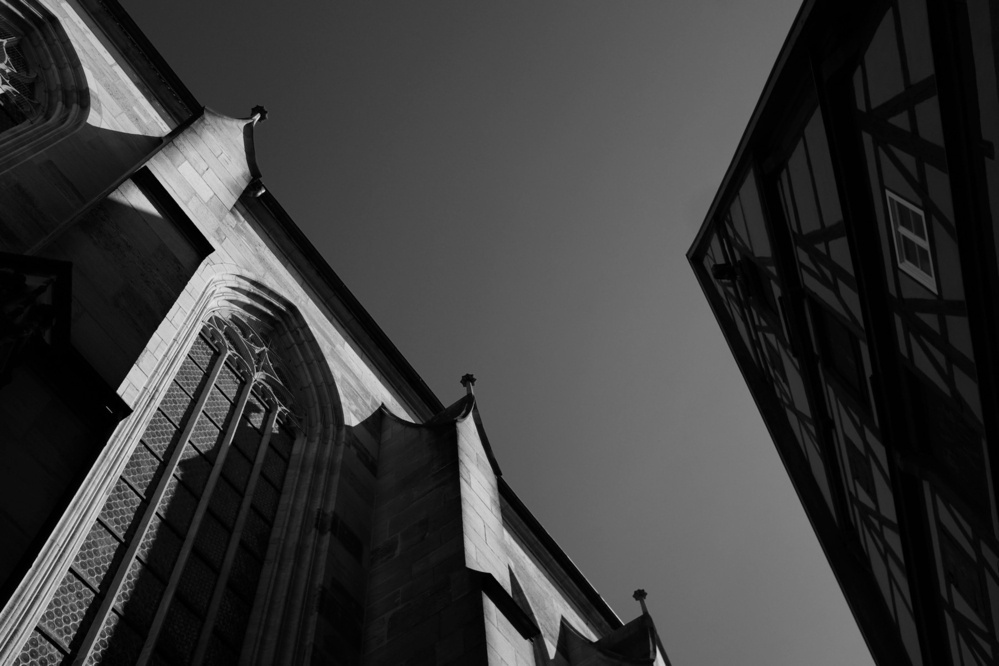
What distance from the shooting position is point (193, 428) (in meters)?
8.77

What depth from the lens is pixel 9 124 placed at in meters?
9.38

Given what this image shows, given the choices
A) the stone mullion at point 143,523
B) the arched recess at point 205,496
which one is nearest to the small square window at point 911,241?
the arched recess at point 205,496

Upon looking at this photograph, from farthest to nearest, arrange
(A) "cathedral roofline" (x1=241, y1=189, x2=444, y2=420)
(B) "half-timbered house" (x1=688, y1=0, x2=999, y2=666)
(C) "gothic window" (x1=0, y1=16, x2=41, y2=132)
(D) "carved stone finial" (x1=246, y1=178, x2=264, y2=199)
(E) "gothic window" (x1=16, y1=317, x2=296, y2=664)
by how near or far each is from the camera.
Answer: (A) "cathedral roofline" (x1=241, y1=189, x2=444, y2=420) → (D) "carved stone finial" (x1=246, y1=178, x2=264, y2=199) → (C) "gothic window" (x1=0, y1=16, x2=41, y2=132) → (E) "gothic window" (x1=16, y1=317, x2=296, y2=664) → (B) "half-timbered house" (x1=688, y1=0, x2=999, y2=666)

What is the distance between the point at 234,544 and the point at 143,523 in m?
1.13

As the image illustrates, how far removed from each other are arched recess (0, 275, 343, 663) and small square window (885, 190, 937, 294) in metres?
5.61

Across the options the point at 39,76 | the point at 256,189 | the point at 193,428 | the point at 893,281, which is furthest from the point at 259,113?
the point at 893,281

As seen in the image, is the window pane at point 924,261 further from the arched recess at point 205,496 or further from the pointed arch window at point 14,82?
the pointed arch window at point 14,82

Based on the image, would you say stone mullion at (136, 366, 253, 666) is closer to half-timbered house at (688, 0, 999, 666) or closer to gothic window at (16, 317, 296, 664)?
gothic window at (16, 317, 296, 664)

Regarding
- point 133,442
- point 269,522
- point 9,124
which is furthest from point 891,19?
point 9,124

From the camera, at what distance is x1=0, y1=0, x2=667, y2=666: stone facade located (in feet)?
19.3

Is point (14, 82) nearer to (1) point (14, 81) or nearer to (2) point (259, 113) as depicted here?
(1) point (14, 81)

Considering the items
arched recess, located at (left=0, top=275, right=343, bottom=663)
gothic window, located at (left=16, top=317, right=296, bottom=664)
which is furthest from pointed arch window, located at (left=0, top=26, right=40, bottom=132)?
gothic window, located at (left=16, top=317, right=296, bottom=664)

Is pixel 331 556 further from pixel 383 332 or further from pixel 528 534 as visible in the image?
pixel 528 534

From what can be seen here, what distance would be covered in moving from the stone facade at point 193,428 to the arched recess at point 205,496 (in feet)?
0.07
